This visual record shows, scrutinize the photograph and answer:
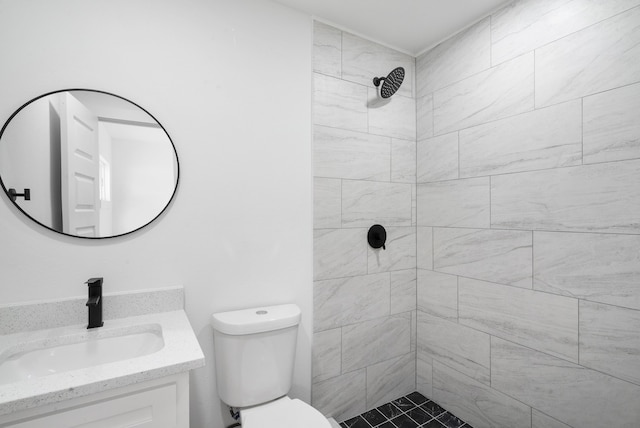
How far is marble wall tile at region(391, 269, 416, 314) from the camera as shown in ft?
7.00

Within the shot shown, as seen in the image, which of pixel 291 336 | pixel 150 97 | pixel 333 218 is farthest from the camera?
pixel 333 218

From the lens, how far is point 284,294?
1763 millimetres

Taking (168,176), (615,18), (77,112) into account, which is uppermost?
(615,18)

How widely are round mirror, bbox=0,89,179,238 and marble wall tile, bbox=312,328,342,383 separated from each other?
115cm

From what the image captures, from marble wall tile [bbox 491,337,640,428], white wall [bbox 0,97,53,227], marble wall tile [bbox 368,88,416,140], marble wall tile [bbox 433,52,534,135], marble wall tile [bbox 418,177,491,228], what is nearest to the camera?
white wall [bbox 0,97,53,227]

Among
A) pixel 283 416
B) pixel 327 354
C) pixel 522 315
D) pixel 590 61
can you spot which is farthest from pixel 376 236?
pixel 590 61

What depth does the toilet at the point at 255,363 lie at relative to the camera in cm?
143

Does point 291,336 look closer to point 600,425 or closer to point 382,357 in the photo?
point 382,357

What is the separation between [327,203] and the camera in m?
1.87

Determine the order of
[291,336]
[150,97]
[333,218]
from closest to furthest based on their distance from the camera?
[150,97] → [291,336] → [333,218]

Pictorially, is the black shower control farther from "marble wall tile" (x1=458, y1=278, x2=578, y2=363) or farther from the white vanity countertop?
the white vanity countertop

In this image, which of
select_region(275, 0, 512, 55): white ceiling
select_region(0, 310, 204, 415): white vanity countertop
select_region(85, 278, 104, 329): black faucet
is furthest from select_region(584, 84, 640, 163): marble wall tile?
select_region(85, 278, 104, 329): black faucet

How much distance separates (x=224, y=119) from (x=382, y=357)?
1.76 m

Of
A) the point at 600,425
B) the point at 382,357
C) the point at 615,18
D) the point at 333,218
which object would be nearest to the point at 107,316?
the point at 333,218
